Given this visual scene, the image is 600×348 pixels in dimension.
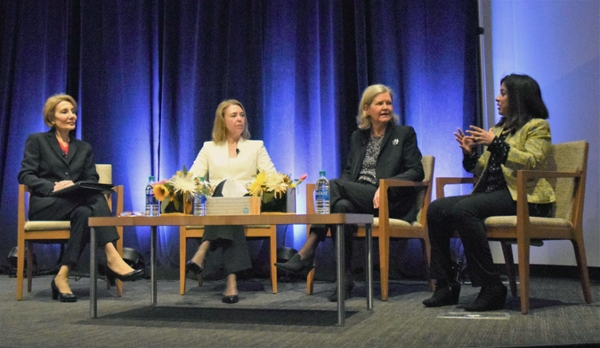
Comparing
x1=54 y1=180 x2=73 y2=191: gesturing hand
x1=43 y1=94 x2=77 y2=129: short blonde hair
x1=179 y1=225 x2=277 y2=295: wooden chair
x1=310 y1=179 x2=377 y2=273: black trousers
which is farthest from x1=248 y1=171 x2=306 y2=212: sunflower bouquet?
x1=43 y1=94 x2=77 y2=129: short blonde hair

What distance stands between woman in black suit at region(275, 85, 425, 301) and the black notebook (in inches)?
44.9

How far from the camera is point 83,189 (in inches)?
147

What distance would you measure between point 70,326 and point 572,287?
2755 millimetres

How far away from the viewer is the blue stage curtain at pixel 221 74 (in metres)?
4.85

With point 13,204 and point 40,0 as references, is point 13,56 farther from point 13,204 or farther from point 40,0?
point 13,204

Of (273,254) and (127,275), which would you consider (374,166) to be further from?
(127,275)

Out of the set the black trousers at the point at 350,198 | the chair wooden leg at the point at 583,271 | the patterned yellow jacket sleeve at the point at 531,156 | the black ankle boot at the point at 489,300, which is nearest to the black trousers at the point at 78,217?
the black trousers at the point at 350,198

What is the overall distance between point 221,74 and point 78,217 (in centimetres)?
196

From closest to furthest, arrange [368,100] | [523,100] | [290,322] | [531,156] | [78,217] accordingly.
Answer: [290,322], [531,156], [523,100], [78,217], [368,100]

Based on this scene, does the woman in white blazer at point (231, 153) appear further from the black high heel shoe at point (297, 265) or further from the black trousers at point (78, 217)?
the black high heel shoe at point (297, 265)

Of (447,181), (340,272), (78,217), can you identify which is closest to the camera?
(340,272)

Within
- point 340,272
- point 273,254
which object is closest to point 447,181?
point 273,254

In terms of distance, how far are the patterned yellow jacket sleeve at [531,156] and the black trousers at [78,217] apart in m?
2.05

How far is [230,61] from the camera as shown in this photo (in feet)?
17.0
